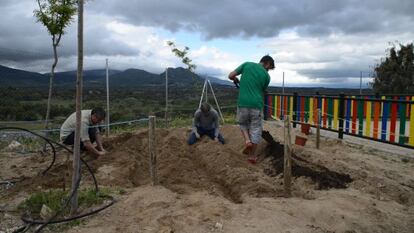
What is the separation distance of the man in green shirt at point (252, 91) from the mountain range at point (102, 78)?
590 centimetres

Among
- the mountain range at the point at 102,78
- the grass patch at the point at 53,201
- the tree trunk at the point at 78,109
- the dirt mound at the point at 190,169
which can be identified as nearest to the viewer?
the tree trunk at the point at 78,109

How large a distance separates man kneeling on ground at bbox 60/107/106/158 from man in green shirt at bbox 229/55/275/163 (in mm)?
2555

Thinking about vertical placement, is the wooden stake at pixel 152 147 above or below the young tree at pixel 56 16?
below

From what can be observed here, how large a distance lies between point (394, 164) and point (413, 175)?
0.83m

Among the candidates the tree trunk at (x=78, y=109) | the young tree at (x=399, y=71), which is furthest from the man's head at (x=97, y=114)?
the young tree at (x=399, y=71)

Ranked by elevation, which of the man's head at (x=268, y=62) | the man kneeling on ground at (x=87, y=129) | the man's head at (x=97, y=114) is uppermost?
the man's head at (x=268, y=62)

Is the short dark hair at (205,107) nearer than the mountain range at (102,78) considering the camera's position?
Yes

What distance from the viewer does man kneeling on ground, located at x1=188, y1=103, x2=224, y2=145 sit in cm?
998

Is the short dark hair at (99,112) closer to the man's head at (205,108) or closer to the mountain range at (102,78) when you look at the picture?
the man's head at (205,108)

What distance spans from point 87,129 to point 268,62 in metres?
3.46

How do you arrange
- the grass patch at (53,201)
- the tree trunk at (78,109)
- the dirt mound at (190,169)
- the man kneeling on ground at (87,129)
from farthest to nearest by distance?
the man kneeling on ground at (87,129) → the dirt mound at (190,169) → the grass patch at (53,201) → the tree trunk at (78,109)

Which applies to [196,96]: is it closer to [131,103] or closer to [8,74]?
[131,103]

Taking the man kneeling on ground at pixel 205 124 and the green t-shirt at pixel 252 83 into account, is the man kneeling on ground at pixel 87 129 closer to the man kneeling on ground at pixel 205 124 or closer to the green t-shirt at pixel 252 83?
the man kneeling on ground at pixel 205 124

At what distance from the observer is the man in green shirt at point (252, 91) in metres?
7.39
